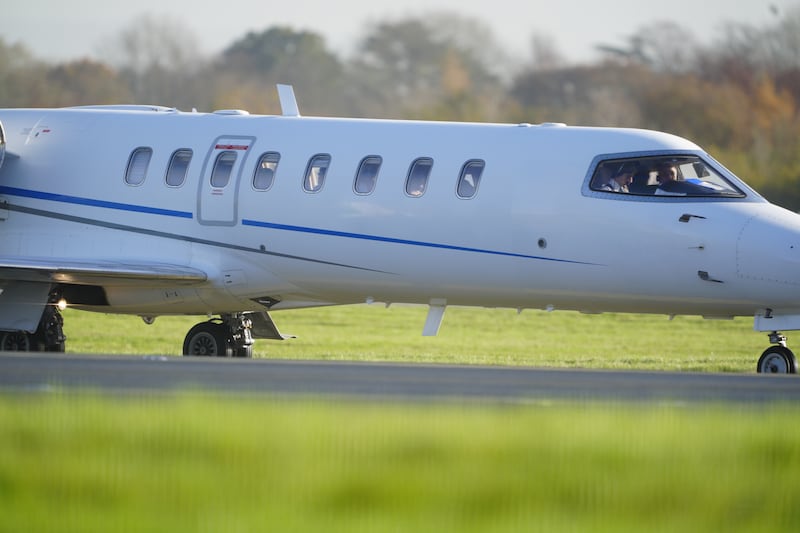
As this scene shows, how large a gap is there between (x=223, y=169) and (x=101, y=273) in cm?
202

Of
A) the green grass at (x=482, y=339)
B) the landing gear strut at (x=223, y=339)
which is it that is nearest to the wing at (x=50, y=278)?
the landing gear strut at (x=223, y=339)

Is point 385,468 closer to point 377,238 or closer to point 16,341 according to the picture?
point 377,238

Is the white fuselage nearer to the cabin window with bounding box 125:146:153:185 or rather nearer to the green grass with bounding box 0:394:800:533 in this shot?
the cabin window with bounding box 125:146:153:185

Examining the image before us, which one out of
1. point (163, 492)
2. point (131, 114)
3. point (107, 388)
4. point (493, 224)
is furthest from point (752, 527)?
point (131, 114)

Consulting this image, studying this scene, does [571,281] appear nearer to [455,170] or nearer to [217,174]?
[455,170]

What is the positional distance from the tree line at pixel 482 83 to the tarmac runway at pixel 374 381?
2507 cm

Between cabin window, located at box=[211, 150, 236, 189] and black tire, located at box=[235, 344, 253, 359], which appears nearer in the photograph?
cabin window, located at box=[211, 150, 236, 189]

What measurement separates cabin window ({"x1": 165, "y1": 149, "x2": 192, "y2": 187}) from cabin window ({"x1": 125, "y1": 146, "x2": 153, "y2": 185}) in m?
0.34

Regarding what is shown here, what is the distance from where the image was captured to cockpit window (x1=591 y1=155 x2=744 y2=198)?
16188 mm

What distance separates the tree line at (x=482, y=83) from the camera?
147 feet

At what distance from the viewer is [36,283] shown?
18438 mm

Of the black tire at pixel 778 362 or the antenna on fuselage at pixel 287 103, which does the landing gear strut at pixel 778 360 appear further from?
the antenna on fuselage at pixel 287 103

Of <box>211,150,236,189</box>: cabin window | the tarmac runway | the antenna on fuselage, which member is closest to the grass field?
the tarmac runway

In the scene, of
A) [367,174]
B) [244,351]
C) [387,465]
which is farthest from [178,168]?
[387,465]
